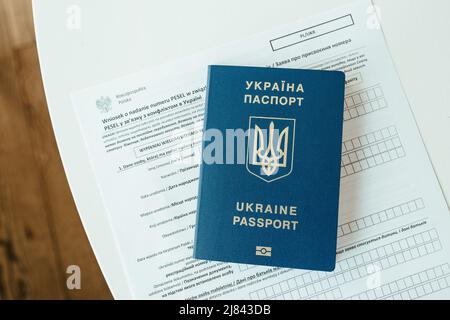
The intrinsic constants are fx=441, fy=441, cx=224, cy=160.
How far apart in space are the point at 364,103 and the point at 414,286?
317mm

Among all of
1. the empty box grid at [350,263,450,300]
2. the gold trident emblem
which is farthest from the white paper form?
the gold trident emblem

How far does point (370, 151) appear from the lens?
29.2 inches

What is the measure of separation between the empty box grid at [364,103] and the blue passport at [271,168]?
5cm

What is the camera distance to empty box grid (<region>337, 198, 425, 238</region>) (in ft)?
2.41

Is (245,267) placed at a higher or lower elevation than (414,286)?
higher

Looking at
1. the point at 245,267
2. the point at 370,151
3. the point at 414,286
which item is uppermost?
the point at 370,151

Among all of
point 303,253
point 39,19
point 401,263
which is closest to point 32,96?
point 39,19

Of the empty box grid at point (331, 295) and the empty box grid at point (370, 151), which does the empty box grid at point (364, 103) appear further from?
the empty box grid at point (331, 295)

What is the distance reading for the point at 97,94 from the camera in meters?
0.76

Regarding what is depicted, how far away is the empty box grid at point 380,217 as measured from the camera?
28.9 inches

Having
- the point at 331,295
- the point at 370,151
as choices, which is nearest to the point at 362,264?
the point at 331,295

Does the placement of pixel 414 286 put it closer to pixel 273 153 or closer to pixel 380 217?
pixel 380 217

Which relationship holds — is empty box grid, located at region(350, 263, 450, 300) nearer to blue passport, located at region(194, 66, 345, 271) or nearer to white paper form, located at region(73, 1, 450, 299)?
white paper form, located at region(73, 1, 450, 299)

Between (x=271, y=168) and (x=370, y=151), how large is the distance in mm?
178
